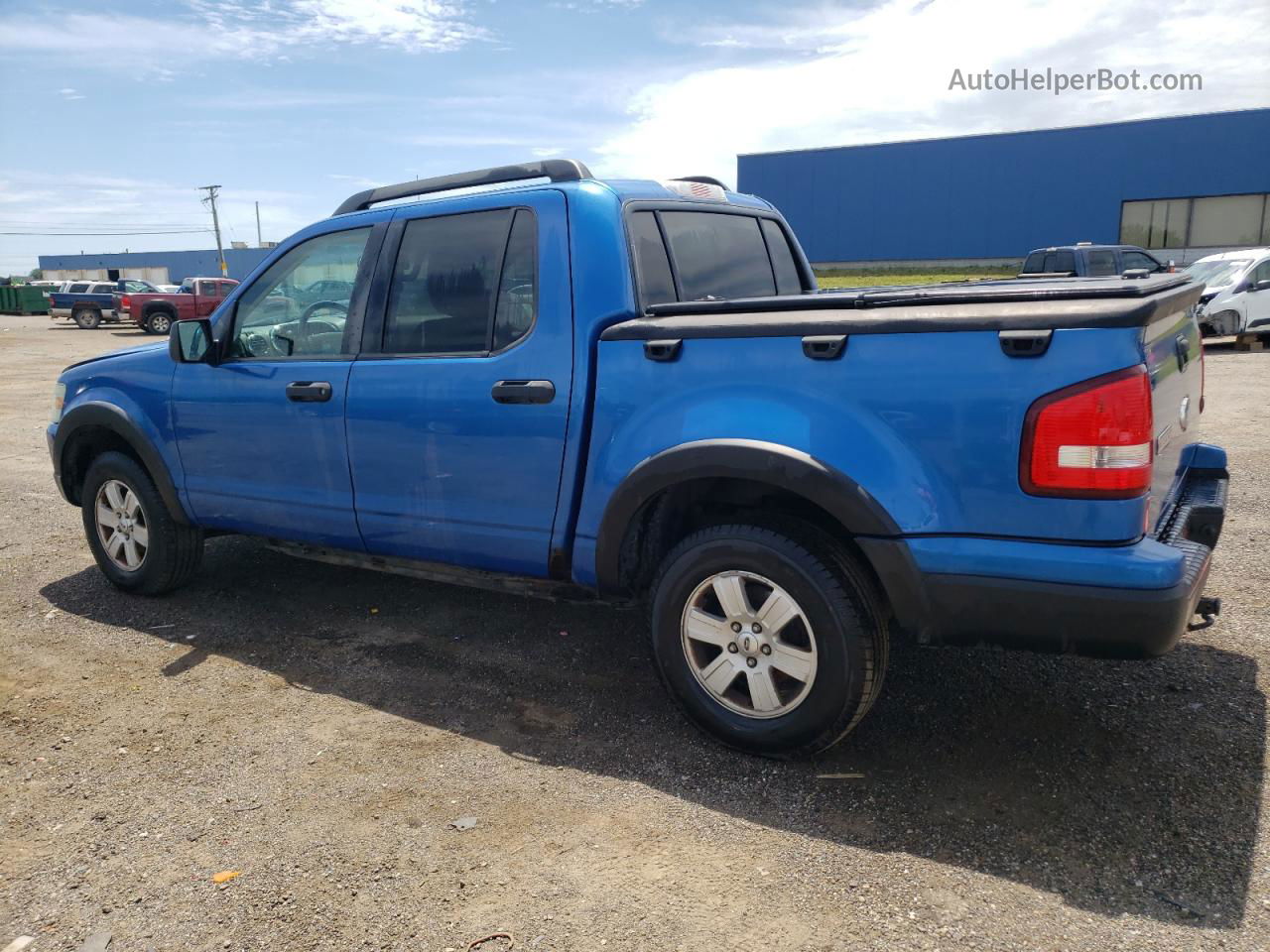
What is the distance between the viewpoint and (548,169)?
12.6 ft

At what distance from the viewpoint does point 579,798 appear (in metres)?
3.12

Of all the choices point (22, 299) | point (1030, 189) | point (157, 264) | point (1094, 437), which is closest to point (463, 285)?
point (1094, 437)

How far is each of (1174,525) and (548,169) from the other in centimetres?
258

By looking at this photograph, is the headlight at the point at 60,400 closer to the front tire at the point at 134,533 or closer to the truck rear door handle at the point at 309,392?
the front tire at the point at 134,533

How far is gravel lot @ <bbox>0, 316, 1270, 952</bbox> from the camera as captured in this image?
8.31ft

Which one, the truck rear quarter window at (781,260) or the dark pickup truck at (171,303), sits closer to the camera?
the truck rear quarter window at (781,260)

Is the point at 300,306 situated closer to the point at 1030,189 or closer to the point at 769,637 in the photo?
the point at 769,637

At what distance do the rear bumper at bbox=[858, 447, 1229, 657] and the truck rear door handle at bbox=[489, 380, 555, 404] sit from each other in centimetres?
126

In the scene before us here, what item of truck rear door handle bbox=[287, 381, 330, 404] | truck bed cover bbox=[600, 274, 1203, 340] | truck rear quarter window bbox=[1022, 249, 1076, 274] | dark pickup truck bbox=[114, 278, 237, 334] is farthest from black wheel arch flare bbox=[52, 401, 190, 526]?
dark pickup truck bbox=[114, 278, 237, 334]

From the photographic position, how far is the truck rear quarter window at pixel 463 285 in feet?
12.2

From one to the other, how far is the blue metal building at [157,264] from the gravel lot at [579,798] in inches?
3109

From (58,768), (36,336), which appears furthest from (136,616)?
(36,336)

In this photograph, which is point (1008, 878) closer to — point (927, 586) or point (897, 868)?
point (897, 868)

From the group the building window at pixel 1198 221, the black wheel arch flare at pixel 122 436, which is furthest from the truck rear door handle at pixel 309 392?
the building window at pixel 1198 221
